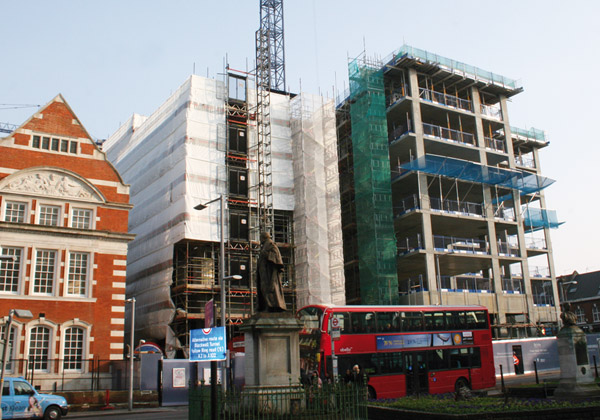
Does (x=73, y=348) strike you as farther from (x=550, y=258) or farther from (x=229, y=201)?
(x=550, y=258)

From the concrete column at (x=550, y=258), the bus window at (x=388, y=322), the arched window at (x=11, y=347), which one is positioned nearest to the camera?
the bus window at (x=388, y=322)

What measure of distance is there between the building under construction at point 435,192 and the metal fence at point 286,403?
31042 mm

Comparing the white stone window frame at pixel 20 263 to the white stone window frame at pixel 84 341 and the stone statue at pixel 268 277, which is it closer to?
the white stone window frame at pixel 84 341

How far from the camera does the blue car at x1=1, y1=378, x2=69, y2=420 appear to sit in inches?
820

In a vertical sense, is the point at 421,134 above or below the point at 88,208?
above

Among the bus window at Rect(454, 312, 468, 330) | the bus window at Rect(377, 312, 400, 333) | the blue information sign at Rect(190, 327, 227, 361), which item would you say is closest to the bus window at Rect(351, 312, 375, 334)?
the bus window at Rect(377, 312, 400, 333)

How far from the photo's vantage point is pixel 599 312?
268 ft

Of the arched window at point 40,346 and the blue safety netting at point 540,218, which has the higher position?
the blue safety netting at point 540,218

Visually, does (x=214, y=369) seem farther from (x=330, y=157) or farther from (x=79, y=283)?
(x=330, y=157)

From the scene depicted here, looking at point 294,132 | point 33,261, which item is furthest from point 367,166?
point 33,261

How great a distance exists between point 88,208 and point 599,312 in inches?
2954

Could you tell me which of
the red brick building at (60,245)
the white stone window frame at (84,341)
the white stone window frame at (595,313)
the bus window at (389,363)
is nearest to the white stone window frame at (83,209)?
the red brick building at (60,245)

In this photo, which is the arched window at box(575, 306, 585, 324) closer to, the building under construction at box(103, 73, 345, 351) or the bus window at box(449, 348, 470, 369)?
the building under construction at box(103, 73, 345, 351)

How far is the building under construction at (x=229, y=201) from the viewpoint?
41.1 meters
